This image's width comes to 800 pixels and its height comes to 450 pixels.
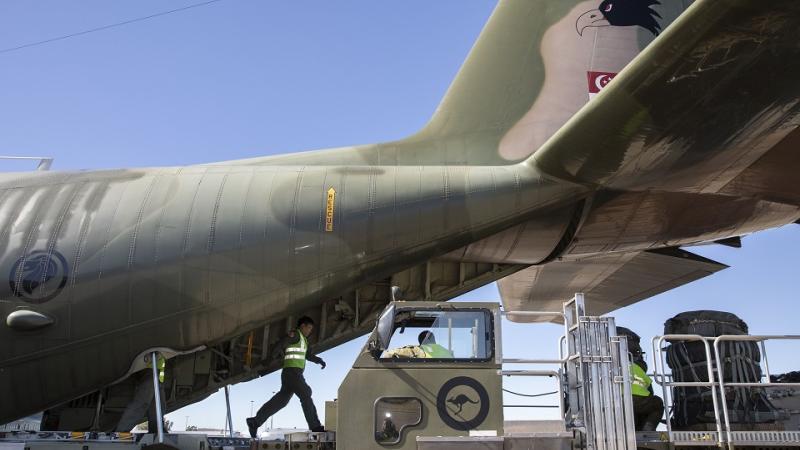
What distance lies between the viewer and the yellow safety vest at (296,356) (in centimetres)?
721

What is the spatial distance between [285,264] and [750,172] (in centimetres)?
537

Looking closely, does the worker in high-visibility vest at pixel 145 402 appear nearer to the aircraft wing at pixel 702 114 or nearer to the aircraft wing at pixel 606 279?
the aircraft wing at pixel 702 114

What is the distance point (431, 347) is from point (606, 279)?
279 inches

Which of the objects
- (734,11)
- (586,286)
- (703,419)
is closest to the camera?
(734,11)

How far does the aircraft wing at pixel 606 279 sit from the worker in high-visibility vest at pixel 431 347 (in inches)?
182

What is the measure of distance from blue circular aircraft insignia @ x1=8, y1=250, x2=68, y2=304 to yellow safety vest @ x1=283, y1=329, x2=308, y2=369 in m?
2.60

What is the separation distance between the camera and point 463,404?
589cm

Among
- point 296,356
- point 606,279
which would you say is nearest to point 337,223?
point 296,356

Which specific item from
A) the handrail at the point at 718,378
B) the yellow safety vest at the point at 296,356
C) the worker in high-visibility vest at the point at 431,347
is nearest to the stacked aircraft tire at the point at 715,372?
the handrail at the point at 718,378

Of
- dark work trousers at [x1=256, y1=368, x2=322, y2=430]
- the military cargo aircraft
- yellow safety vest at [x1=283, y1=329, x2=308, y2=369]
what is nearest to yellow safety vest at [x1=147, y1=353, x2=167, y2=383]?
the military cargo aircraft

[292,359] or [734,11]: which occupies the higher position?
[734,11]

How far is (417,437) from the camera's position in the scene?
568 cm

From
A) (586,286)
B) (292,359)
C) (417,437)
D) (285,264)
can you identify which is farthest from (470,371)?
(586,286)

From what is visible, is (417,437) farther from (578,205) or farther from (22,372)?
(22,372)
